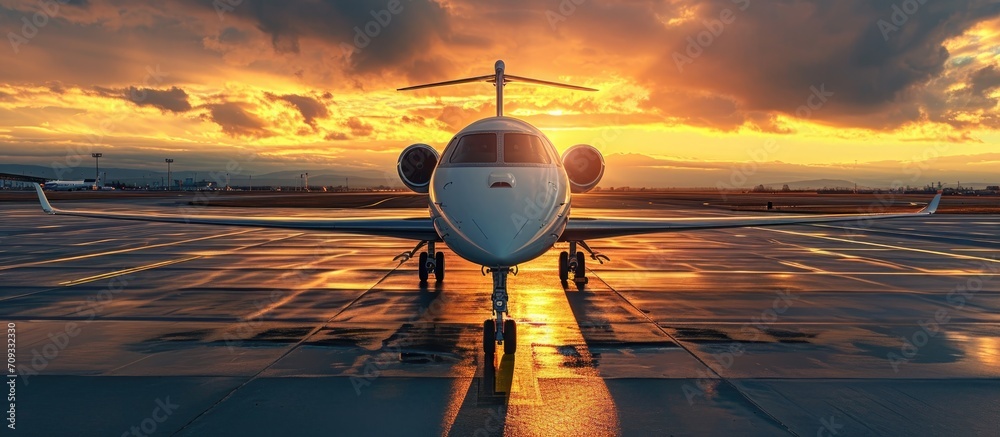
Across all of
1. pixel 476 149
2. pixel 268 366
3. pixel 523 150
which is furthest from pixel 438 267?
pixel 268 366

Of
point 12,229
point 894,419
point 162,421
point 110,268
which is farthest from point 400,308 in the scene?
point 12,229

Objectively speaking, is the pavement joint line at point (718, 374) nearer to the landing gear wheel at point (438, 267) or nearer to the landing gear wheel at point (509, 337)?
the landing gear wheel at point (509, 337)

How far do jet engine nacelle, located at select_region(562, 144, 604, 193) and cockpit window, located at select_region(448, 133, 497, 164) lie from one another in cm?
484

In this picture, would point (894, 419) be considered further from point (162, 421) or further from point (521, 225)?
point (162, 421)

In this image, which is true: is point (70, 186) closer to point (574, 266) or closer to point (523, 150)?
point (574, 266)

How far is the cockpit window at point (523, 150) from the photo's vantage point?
7738 millimetres

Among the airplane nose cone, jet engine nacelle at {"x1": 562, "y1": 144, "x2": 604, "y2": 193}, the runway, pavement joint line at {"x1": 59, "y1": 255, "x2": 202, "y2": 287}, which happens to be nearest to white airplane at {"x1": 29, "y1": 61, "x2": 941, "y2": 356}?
the airplane nose cone

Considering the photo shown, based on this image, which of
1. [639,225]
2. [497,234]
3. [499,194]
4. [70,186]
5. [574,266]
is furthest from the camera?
[70,186]

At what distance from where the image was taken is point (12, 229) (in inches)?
1077

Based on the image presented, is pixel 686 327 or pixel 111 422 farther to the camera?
pixel 686 327

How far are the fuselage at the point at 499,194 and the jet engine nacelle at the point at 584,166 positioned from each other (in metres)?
4.00

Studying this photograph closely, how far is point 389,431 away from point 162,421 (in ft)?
6.41

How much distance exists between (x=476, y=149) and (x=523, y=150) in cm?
62

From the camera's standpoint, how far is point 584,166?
1277 cm
